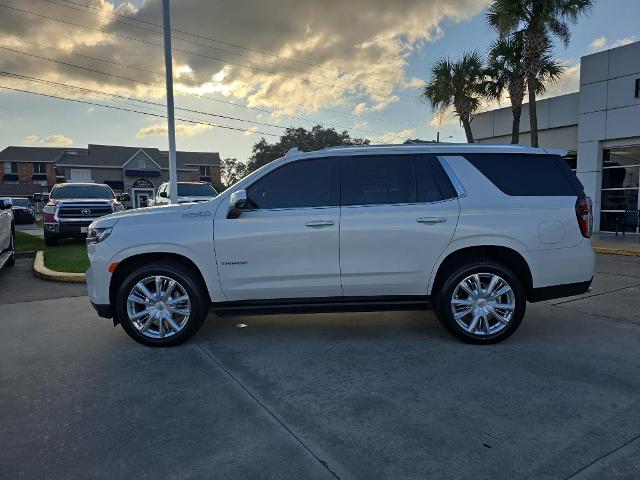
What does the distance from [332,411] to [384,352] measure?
126 cm

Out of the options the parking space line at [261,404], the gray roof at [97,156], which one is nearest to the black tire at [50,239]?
the parking space line at [261,404]

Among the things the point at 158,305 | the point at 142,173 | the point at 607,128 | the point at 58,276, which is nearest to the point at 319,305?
the point at 158,305

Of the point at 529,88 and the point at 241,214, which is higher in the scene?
the point at 529,88

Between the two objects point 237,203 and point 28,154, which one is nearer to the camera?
point 237,203

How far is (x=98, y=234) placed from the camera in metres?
4.52

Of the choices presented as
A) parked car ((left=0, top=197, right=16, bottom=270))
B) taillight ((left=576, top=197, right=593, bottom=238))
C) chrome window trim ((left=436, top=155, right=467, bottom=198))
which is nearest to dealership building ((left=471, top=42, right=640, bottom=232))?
taillight ((left=576, top=197, right=593, bottom=238))

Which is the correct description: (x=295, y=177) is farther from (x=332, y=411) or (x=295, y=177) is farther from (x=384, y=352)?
(x=332, y=411)

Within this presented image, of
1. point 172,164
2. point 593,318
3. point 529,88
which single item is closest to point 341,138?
point 529,88

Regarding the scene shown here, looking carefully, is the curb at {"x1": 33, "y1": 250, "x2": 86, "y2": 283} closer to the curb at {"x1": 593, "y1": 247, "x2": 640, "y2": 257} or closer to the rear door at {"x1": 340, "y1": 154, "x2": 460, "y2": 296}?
Answer: the rear door at {"x1": 340, "y1": 154, "x2": 460, "y2": 296}

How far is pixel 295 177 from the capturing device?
15.2ft

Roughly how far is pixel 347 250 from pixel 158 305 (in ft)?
6.34

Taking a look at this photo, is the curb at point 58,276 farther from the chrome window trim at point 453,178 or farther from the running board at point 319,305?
the chrome window trim at point 453,178

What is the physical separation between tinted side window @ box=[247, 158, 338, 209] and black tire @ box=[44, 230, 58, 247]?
33.3ft

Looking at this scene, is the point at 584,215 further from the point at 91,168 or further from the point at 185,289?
the point at 91,168
